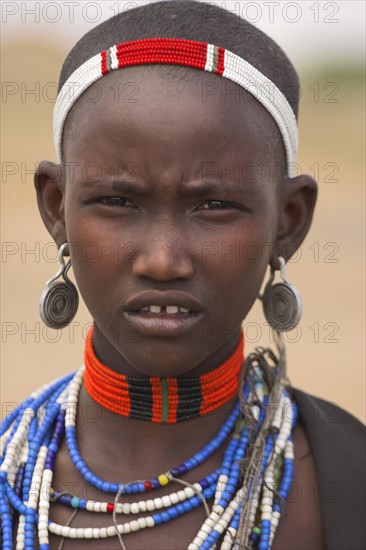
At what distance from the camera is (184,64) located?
2178 mm

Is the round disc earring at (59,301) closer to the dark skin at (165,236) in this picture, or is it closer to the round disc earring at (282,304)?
the dark skin at (165,236)

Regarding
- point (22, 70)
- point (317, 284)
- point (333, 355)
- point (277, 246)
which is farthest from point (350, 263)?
point (22, 70)

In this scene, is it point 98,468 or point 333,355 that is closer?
point 98,468

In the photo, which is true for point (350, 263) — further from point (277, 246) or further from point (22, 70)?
point (22, 70)

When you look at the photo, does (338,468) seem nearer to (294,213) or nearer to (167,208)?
(294,213)

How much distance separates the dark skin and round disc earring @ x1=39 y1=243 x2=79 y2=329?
0.18 m

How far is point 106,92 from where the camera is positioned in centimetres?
222

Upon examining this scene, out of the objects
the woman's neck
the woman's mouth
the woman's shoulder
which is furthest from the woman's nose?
the woman's shoulder

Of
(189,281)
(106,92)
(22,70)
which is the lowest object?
(189,281)

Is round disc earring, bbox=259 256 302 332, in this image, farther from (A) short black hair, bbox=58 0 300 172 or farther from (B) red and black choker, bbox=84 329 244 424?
(A) short black hair, bbox=58 0 300 172

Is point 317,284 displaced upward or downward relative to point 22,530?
upward

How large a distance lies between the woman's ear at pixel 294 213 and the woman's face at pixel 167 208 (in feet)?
0.55

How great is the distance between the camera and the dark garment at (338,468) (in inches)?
89.7

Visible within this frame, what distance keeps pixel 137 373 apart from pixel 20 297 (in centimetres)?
777
